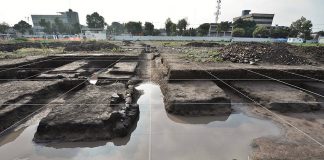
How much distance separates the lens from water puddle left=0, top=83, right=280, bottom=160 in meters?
4.09

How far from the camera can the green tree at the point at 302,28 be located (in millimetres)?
50219

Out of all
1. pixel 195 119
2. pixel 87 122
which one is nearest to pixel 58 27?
pixel 87 122

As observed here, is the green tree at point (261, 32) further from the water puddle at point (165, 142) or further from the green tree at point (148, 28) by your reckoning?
the water puddle at point (165, 142)

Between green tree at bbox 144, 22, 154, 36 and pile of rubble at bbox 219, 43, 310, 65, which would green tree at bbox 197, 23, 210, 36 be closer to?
green tree at bbox 144, 22, 154, 36

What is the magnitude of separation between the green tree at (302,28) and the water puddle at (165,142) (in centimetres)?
5862

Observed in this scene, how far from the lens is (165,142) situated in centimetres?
455

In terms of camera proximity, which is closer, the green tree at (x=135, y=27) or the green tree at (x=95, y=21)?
the green tree at (x=135, y=27)

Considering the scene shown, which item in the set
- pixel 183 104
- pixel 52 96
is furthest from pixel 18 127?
pixel 183 104

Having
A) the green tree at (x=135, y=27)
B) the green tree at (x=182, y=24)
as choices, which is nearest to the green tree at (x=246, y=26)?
the green tree at (x=182, y=24)

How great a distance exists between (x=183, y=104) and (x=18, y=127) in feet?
15.2

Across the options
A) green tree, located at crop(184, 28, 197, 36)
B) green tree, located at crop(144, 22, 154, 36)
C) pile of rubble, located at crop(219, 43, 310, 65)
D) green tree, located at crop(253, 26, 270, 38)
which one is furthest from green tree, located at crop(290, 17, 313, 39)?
pile of rubble, located at crop(219, 43, 310, 65)

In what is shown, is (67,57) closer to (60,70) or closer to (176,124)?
(60,70)

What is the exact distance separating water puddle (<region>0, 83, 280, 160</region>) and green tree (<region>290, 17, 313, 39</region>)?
192ft

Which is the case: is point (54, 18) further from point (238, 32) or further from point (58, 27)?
point (238, 32)
